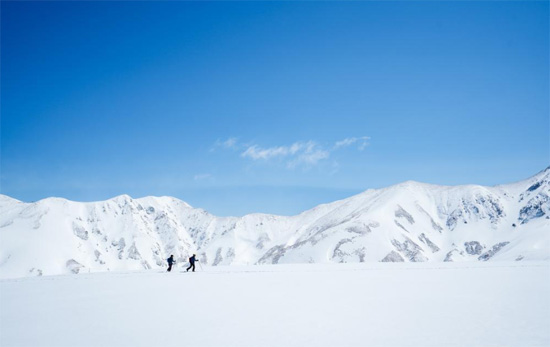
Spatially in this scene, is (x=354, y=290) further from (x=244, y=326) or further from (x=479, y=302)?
(x=244, y=326)

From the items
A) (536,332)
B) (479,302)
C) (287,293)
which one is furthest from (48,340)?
(479,302)

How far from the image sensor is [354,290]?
2083 cm

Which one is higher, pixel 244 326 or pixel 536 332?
pixel 244 326

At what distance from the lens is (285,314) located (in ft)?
49.8

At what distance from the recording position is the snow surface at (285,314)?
1196 cm

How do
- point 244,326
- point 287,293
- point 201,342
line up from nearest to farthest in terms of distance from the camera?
point 201,342 < point 244,326 < point 287,293

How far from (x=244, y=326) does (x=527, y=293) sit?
51.5ft

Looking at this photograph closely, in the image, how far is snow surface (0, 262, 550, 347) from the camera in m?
12.0

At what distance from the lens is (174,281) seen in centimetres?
2678

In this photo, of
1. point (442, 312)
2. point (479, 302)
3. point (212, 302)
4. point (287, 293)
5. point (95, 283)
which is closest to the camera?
point (442, 312)

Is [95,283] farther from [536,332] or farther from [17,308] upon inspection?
[536,332]

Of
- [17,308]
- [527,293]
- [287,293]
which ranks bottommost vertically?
[527,293]

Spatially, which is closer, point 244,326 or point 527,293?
point 244,326

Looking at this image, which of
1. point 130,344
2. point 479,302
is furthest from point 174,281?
point 479,302
